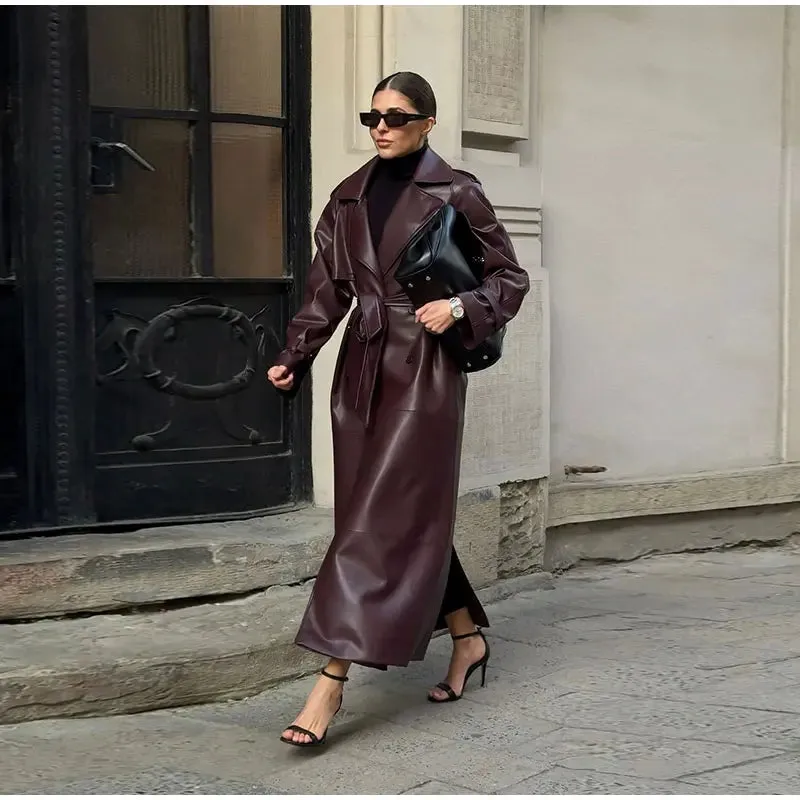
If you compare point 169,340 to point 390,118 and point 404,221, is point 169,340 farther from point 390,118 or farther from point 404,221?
point 390,118

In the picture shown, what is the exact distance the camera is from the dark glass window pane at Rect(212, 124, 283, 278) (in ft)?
17.1

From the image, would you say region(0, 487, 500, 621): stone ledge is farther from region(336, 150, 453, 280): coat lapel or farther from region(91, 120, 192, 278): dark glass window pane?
region(336, 150, 453, 280): coat lapel


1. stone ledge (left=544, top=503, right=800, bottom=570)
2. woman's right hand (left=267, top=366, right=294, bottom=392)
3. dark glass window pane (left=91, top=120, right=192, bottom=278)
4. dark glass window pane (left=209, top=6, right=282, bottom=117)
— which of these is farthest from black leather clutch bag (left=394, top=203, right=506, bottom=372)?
stone ledge (left=544, top=503, right=800, bottom=570)

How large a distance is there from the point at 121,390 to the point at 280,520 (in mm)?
791

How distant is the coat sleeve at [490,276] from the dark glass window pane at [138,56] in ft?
5.64

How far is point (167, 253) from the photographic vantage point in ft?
16.9

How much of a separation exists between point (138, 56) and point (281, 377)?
1834 millimetres

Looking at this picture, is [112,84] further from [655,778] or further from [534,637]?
[655,778]

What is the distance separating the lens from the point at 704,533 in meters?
6.57

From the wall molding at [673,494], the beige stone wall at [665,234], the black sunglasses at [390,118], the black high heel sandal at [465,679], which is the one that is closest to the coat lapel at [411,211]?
the black sunglasses at [390,118]

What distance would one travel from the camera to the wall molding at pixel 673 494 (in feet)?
19.9

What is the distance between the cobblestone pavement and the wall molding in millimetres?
946

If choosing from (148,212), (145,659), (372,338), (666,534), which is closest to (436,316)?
(372,338)

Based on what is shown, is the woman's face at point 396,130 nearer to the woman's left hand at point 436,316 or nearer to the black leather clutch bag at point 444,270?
the black leather clutch bag at point 444,270
